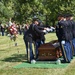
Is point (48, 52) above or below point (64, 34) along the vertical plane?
below

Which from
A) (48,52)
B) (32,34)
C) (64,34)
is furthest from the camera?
(48,52)

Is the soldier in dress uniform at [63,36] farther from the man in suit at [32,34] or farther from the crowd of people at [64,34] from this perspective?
the man in suit at [32,34]

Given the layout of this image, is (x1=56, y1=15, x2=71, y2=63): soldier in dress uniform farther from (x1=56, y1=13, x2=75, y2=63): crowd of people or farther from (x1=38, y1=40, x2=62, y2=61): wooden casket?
(x1=38, y1=40, x2=62, y2=61): wooden casket

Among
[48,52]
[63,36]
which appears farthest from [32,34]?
[63,36]

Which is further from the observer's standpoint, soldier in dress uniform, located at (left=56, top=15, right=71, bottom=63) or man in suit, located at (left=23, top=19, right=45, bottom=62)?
man in suit, located at (left=23, top=19, right=45, bottom=62)

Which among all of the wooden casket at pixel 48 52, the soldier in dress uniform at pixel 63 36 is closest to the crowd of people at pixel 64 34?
the soldier in dress uniform at pixel 63 36

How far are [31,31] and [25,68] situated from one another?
6.23 ft

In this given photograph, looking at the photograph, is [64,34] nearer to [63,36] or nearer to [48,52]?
[63,36]

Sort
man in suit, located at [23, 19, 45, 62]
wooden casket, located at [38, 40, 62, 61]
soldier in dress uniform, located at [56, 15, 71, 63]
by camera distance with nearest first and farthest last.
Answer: soldier in dress uniform, located at [56, 15, 71, 63] < man in suit, located at [23, 19, 45, 62] < wooden casket, located at [38, 40, 62, 61]

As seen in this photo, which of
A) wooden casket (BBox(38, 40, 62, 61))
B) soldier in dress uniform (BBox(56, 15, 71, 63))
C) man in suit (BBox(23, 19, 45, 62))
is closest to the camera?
soldier in dress uniform (BBox(56, 15, 71, 63))

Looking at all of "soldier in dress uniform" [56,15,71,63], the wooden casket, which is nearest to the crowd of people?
"soldier in dress uniform" [56,15,71,63]

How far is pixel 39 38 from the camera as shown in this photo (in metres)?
13.5

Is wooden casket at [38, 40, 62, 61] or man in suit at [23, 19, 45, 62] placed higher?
man in suit at [23, 19, 45, 62]

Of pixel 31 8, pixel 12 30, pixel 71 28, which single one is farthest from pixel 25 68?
pixel 31 8
